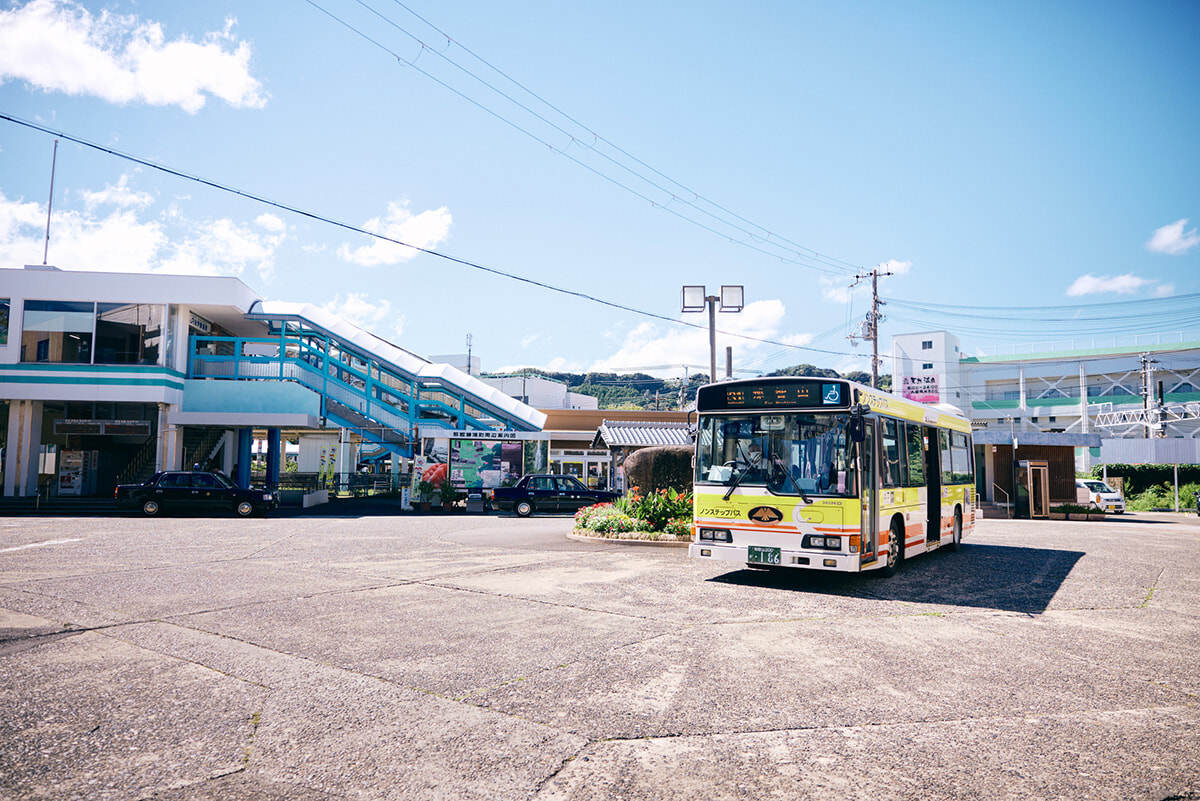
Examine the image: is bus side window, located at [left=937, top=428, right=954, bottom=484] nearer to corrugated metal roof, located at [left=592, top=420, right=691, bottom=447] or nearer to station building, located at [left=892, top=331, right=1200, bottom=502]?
corrugated metal roof, located at [left=592, top=420, right=691, bottom=447]

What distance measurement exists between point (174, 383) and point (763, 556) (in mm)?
28359

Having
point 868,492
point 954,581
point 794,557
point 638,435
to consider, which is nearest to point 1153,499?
point 638,435

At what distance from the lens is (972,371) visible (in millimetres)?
79062

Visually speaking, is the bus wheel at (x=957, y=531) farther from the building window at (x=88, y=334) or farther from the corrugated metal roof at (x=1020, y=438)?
the building window at (x=88, y=334)

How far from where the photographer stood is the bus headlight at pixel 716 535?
35.6ft

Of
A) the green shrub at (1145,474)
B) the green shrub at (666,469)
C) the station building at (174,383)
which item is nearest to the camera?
the green shrub at (666,469)

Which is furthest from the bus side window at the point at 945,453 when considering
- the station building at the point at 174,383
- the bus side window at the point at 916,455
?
the station building at the point at 174,383

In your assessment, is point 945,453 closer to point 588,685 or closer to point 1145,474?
point 588,685

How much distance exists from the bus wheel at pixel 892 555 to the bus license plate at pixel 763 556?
84.4 inches

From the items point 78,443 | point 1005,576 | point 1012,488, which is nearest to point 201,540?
point 1005,576

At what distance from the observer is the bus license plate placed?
34.3 ft

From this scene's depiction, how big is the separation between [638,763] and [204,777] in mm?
2455

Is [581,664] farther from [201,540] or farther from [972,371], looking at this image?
[972,371]

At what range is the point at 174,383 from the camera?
30.5 meters
